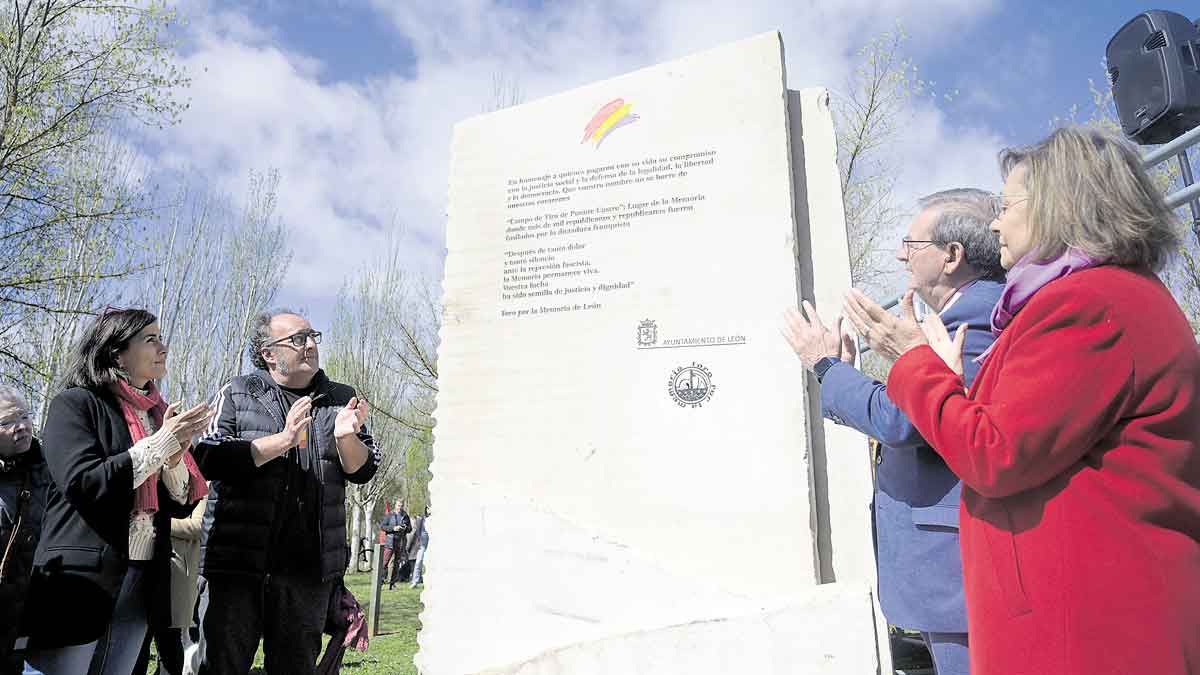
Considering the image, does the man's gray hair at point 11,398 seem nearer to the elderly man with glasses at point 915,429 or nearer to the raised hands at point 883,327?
the elderly man with glasses at point 915,429

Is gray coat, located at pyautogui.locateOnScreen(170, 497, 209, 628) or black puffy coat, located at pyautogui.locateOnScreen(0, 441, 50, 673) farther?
gray coat, located at pyautogui.locateOnScreen(170, 497, 209, 628)

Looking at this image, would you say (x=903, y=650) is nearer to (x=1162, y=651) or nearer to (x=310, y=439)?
(x=1162, y=651)

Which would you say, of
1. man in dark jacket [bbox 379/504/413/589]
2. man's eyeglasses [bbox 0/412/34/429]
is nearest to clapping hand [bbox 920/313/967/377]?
man's eyeglasses [bbox 0/412/34/429]

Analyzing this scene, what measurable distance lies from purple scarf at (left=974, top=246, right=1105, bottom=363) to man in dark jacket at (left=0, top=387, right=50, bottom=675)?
2.84 m

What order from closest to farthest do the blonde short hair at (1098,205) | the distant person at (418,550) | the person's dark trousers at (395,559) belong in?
the blonde short hair at (1098,205)
the person's dark trousers at (395,559)
the distant person at (418,550)

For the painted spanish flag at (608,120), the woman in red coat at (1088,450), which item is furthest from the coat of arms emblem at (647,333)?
the woman in red coat at (1088,450)

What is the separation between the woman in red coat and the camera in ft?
3.59

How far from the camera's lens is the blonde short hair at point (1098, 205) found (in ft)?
4.14

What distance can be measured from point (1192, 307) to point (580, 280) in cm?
1033

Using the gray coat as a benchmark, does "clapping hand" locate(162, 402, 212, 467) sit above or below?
above

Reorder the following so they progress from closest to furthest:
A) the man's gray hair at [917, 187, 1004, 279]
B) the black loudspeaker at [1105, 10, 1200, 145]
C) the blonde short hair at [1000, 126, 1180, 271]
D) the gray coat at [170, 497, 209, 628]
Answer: the blonde short hair at [1000, 126, 1180, 271] < the man's gray hair at [917, 187, 1004, 279] < the black loudspeaker at [1105, 10, 1200, 145] < the gray coat at [170, 497, 209, 628]

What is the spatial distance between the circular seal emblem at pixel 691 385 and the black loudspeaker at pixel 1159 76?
5.68ft

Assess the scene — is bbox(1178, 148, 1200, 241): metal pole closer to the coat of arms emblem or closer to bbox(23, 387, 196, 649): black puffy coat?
the coat of arms emblem

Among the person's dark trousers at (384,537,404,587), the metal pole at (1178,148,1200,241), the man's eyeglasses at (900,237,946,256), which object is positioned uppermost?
the metal pole at (1178,148,1200,241)
